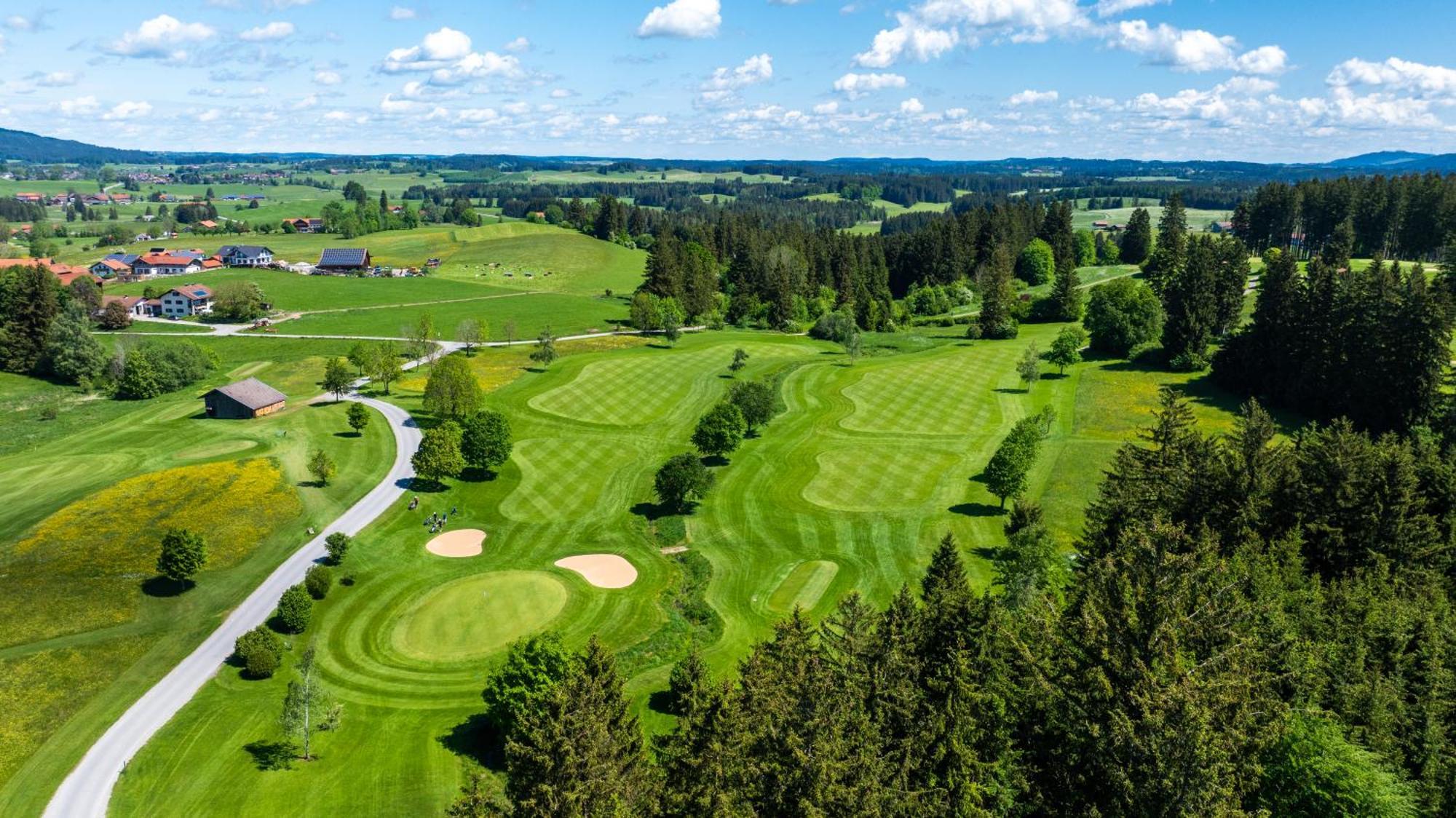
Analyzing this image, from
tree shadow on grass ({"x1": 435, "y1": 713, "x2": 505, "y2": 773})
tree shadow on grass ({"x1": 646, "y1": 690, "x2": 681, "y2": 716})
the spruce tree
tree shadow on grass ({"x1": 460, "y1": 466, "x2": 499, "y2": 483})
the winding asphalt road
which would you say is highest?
the spruce tree

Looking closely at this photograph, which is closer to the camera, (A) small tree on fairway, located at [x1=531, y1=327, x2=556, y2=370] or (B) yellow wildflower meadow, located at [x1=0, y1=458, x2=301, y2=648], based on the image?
(B) yellow wildflower meadow, located at [x1=0, y1=458, x2=301, y2=648]

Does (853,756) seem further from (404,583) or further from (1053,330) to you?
(1053,330)

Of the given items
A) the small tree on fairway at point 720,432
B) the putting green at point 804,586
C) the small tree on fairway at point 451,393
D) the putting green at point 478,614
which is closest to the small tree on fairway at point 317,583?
the putting green at point 478,614

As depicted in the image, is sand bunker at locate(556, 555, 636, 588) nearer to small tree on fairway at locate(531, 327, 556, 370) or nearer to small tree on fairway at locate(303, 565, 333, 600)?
small tree on fairway at locate(303, 565, 333, 600)

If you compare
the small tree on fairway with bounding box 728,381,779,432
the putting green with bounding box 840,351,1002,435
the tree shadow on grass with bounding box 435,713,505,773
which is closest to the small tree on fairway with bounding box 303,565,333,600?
the tree shadow on grass with bounding box 435,713,505,773

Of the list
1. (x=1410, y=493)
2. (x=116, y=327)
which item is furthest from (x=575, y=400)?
(x=116, y=327)

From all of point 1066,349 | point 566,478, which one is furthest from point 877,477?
point 1066,349
